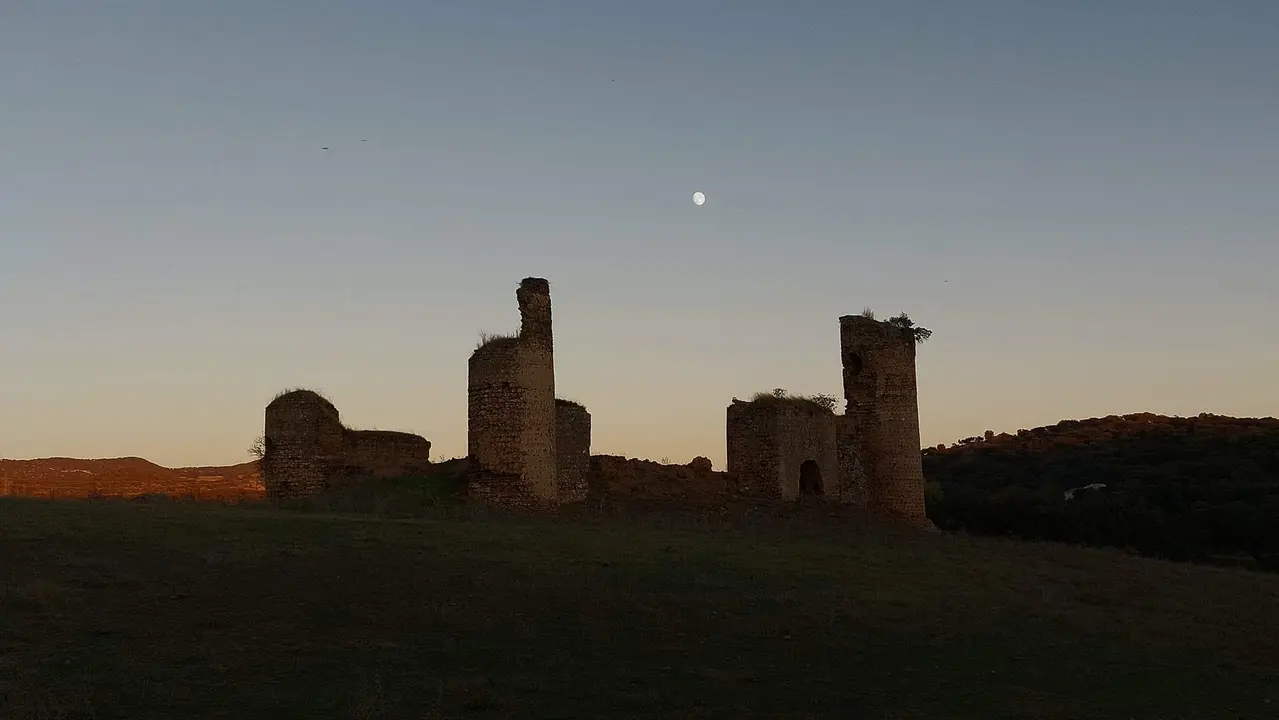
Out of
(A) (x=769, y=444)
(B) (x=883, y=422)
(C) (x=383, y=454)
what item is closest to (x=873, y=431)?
(B) (x=883, y=422)

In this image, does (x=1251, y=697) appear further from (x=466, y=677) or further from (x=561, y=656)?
(x=466, y=677)

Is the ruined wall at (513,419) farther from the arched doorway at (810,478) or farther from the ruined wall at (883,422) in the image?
the ruined wall at (883,422)

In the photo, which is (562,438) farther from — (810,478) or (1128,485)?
(1128,485)

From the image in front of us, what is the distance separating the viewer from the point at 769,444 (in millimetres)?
25250

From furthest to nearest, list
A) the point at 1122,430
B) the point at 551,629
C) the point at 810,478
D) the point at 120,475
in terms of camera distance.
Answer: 1. the point at 1122,430
2. the point at 120,475
3. the point at 810,478
4. the point at 551,629

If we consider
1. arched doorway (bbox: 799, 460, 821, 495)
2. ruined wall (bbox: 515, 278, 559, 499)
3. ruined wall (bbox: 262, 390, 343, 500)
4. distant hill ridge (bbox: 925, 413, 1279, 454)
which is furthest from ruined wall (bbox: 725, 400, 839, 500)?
distant hill ridge (bbox: 925, 413, 1279, 454)

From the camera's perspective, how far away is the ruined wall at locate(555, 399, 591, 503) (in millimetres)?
23484

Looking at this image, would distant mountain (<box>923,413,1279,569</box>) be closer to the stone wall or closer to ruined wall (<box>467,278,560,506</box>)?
ruined wall (<box>467,278,560,506</box>)

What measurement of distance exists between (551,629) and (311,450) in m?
12.8

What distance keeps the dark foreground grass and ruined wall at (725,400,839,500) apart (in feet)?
23.3

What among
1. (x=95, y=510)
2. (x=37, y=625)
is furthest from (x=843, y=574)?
(x=95, y=510)

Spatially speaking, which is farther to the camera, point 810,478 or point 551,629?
point 810,478

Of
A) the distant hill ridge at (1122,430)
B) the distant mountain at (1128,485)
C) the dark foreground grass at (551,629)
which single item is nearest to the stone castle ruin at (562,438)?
the dark foreground grass at (551,629)

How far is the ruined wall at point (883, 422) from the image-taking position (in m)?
28.8
